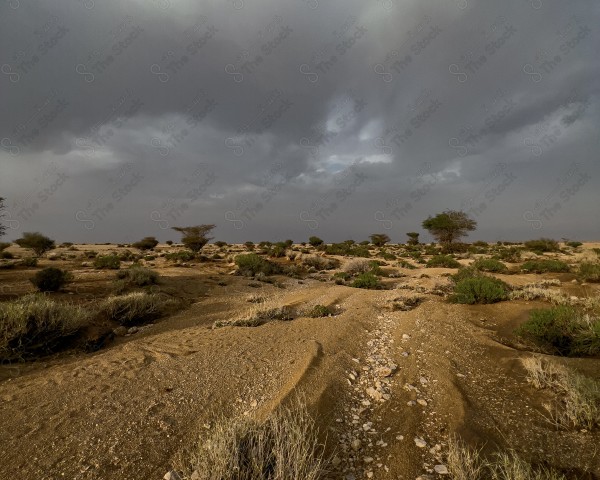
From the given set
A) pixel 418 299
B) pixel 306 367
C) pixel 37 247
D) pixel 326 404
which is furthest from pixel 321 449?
pixel 37 247

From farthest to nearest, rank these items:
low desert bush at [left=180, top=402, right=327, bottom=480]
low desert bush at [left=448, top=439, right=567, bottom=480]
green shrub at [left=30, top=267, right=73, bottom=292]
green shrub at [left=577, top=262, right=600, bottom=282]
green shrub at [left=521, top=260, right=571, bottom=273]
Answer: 1. green shrub at [left=521, top=260, right=571, bottom=273]
2. green shrub at [left=577, top=262, right=600, bottom=282]
3. green shrub at [left=30, top=267, right=73, bottom=292]
4. low desert bush at [left=448, top=439, right=567, bottom=480]
5. low desert bush at [left=180, top=402, right=327, bottom=480]

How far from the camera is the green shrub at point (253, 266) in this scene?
20.5m

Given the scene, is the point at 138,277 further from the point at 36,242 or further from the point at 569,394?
the point at 36,242

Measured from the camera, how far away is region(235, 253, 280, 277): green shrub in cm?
2053

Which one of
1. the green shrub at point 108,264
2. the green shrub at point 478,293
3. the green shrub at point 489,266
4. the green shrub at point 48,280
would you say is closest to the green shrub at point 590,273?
the green shrub at point 489,266

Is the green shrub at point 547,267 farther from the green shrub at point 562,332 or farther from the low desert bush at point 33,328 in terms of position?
the low desert bush at point 33,328

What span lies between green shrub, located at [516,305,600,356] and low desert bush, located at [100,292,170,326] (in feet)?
34.0

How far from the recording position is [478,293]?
11094 mm

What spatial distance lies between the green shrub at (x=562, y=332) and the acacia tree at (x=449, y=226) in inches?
1606

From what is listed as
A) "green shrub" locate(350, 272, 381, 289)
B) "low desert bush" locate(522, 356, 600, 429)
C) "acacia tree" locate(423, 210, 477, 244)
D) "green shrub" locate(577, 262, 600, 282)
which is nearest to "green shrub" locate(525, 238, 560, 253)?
"acacia tree" locate(423, 210, 477, 244)

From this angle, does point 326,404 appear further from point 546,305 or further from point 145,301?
point 546,305

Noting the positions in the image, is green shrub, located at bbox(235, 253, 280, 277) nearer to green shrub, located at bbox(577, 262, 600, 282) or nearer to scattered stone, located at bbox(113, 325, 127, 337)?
scattered stone, located at bbox(113, 325, 127, 337)

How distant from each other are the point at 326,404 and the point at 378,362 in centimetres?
201

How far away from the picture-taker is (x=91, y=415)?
4.14 meters
